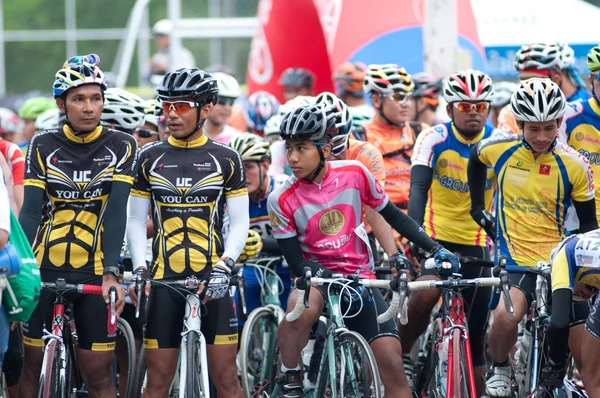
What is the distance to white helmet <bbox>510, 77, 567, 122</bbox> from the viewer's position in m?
8.29

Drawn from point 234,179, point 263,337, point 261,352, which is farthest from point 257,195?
point 234,179

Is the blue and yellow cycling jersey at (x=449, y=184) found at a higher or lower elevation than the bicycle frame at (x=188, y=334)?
higher

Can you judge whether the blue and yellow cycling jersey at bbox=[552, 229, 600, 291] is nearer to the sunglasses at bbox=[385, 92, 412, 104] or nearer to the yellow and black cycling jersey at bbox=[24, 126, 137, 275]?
the yellow and black cycling jersey at bbox=[24, 126, 137, 275]

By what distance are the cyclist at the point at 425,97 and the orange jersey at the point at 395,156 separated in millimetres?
2130

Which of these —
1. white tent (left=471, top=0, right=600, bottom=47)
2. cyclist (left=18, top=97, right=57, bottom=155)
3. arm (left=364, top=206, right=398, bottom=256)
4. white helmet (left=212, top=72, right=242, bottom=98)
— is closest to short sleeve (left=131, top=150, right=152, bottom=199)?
arm (left=364, top=206, right=398, bottom=256)

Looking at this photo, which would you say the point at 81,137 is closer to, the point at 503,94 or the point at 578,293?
the point at 578,293

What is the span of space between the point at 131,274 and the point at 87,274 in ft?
1.19

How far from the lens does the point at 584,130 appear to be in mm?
9273

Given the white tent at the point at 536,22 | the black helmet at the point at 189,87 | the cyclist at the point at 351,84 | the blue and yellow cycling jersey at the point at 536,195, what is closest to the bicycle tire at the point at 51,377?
the black helmet at the point at 189,87

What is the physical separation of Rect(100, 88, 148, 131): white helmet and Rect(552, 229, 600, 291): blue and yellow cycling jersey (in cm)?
359

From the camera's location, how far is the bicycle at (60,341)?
746 centimetres

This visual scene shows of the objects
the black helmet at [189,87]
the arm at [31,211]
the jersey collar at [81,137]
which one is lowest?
the arm at [31,211]

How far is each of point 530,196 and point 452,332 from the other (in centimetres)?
120

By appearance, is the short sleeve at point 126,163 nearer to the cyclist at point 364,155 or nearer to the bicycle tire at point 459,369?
the cyclist at point 364,155
